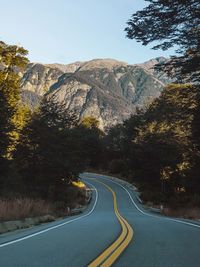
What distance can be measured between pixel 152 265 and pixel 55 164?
97.2 ft

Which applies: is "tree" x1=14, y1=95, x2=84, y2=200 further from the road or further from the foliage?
the road

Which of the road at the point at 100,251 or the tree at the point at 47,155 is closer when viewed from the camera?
the road at the point at 100,251

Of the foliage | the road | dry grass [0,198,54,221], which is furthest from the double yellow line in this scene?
the foliage

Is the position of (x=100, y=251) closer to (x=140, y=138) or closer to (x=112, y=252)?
(x=112, y=252)

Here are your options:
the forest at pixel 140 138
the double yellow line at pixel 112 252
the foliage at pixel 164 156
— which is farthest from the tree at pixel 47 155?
the double yellow line at pixel 112 252

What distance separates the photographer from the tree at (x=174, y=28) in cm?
1552

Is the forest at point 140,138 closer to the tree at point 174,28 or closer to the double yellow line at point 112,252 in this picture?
the tree at point 174,28

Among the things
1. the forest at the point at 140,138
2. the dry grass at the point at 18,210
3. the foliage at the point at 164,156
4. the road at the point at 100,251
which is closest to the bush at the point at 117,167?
the forest at the point at 140,138

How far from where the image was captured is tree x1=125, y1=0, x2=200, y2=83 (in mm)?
15516

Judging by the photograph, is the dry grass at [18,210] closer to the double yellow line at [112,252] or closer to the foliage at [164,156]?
the double yellow line at [112,252]

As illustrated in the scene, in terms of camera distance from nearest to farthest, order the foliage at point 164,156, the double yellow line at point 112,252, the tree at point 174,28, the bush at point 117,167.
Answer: the double yellow line at point 112,252, the tree at point 174,28, the foliage at point 164,156, the bush at point 117,167

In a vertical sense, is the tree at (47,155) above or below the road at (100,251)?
above

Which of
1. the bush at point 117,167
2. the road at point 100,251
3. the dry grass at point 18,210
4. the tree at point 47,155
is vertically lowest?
the road at point 100,251

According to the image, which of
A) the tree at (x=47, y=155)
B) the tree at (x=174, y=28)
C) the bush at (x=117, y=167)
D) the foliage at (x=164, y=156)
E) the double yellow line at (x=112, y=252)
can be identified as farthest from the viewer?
the bush at (x=117, y=167)
